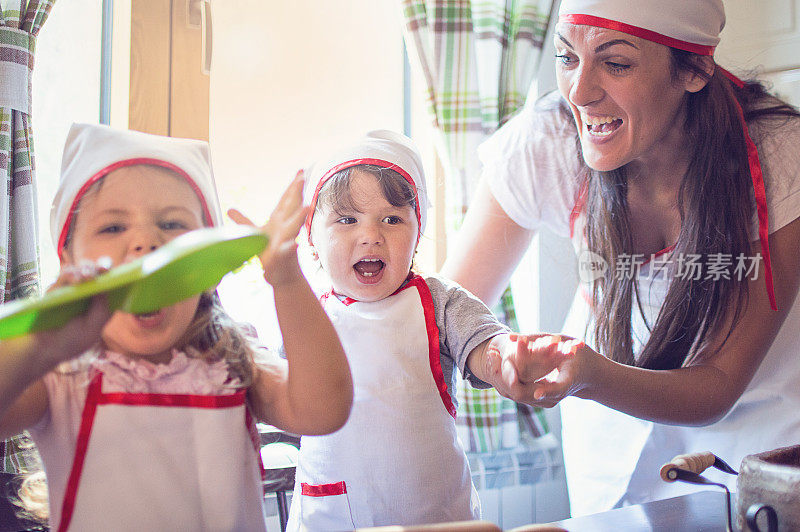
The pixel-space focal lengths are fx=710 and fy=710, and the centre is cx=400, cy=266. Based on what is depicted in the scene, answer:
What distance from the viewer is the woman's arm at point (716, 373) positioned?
99 cm

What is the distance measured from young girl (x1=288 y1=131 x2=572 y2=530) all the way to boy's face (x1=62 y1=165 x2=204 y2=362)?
340mm

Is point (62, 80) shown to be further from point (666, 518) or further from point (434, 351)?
point (666, 518)

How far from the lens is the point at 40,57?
5.17 ft

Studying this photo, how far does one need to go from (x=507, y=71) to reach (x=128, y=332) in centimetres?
166

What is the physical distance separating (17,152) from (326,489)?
0.88m

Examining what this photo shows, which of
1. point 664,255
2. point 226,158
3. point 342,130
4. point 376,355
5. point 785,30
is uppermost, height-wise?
point 785,30

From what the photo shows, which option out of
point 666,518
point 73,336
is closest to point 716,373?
point 666,518

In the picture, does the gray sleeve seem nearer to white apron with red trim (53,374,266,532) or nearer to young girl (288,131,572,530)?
young girl (288,131,572,530)

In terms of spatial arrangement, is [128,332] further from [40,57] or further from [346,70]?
[346,70]

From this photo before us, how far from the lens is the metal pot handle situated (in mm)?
647

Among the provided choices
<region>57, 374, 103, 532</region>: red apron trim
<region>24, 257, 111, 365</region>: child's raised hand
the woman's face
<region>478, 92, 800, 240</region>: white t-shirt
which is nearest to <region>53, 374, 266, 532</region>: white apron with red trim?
<region>57, 374, 103, 532</region>: red apron trim

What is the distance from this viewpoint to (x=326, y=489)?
0.84m

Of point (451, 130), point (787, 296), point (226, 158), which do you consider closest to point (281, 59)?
point (226, 158)

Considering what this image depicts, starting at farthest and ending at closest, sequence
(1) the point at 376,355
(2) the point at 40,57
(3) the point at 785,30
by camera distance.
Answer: (3) the point at 785,30 → (2) the point at 40,57 → (1) the point at 376,355
